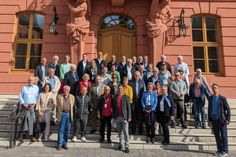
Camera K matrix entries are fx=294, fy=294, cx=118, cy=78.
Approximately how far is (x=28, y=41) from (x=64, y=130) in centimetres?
662

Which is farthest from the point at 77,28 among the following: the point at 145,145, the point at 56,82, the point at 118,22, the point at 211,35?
the point at 145,145

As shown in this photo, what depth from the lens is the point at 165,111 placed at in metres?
8.31

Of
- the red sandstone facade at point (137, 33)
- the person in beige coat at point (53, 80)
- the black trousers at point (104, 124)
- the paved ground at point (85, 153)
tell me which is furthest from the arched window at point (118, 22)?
the paved ground at point (85, 153)

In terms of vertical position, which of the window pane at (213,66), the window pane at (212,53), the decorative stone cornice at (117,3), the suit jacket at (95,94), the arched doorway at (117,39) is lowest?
the suit jacket at (95,94)

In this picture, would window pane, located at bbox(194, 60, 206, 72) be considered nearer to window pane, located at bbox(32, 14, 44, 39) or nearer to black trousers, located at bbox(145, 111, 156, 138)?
black trousers, located at bbox(145, 111, 156, 138)

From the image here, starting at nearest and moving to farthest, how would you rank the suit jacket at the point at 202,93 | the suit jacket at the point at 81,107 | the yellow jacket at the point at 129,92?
the suit jacket at the point at 81,107 → the yellow jacket at the point at 129,92 → the suit jacket at the point at 202,93

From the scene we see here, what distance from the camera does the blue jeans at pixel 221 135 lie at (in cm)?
761

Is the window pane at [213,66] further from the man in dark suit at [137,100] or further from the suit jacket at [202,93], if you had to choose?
the man in dark suit at [137,100]

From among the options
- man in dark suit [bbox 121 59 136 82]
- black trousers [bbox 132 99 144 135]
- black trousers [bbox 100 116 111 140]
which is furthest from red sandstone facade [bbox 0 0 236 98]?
black trousers [bbox 100 116 111 140]

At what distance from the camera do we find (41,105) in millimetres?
8555

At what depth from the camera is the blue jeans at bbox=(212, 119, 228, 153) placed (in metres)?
7.61

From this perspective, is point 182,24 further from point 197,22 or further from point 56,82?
point 56,82

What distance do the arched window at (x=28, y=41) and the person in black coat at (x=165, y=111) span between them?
6.88 m

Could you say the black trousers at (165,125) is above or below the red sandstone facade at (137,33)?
below
